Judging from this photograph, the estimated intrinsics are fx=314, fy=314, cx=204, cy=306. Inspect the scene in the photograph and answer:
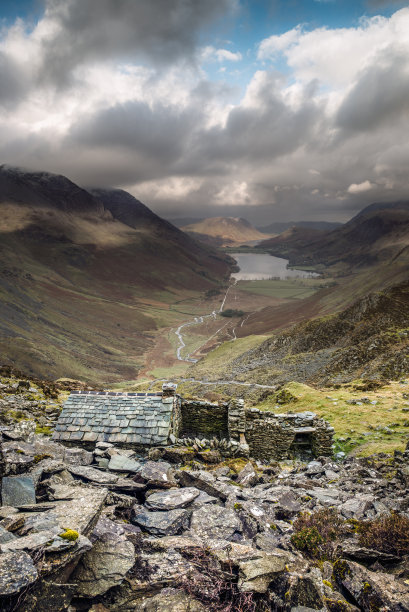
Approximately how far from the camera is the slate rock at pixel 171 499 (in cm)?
838

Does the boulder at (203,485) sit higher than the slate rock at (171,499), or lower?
lower

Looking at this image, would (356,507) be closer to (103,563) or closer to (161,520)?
(161,520)

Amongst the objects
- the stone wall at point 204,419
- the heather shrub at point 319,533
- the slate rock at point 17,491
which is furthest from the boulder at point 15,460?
the stone wall at point 204,419

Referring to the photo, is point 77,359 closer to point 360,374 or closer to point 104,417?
point 360,374

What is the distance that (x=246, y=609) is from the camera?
212 inches

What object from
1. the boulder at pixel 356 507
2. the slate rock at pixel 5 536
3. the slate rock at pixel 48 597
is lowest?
the boulder at pixel 356 507

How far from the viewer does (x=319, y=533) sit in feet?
27.9

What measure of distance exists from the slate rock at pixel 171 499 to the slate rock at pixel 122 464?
7.74 feet

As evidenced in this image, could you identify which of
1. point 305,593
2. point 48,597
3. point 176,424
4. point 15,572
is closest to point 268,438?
point 176,424

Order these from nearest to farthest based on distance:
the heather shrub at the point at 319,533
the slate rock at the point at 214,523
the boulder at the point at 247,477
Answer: the slate rock at the point at 214,523 → the heather shrub at the point at 319,533 → the boulder at the point at 247,477

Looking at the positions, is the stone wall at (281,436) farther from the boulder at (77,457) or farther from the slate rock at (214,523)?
the slate rock at (214,523)

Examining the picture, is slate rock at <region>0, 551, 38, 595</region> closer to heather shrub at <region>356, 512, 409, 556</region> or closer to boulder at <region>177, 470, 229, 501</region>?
boulder at <region>177, 470, 229, 501</region>

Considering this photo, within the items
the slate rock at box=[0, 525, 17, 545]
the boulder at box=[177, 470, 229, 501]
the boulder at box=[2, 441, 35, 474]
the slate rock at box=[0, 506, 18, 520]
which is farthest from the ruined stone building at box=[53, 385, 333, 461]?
the slate rock at box=[0, 525, 17, 545]

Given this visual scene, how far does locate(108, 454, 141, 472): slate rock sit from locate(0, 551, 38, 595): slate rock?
653 centimetres
